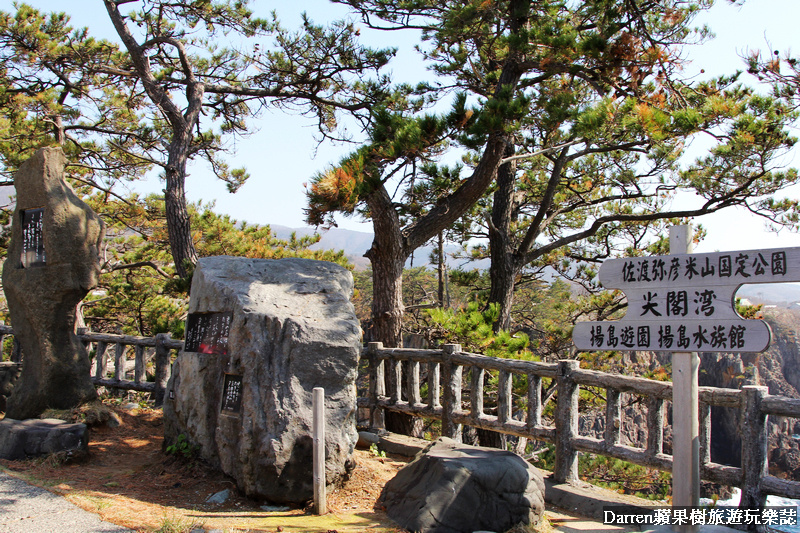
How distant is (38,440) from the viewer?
5.66 m

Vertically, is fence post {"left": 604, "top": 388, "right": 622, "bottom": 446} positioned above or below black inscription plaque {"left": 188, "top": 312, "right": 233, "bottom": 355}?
below

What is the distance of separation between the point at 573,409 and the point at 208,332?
3.37 metres

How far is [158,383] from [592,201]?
843 centimetres

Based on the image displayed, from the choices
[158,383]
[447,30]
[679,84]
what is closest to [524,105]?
[447,30]

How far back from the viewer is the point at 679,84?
8.16 m

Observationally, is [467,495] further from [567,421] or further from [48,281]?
[48,281]

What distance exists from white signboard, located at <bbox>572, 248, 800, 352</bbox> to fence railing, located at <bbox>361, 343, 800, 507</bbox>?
2.92 feet

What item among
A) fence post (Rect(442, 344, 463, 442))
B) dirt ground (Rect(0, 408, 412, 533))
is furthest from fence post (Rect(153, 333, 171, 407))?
fence post (Rect(442, 344, 463, 442))

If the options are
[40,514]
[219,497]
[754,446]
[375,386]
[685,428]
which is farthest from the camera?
[375,386]

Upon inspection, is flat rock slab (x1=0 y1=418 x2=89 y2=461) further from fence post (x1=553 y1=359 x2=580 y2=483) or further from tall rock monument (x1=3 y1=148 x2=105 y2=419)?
fence post (x1=553 y1=359 x2=580 y2=483)

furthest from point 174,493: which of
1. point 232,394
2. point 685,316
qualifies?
point 685,316

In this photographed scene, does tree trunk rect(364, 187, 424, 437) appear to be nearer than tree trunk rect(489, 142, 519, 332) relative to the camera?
Yes

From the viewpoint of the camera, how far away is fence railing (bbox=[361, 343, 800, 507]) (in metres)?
3.95

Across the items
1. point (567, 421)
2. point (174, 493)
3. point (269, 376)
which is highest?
point (269, 376)
